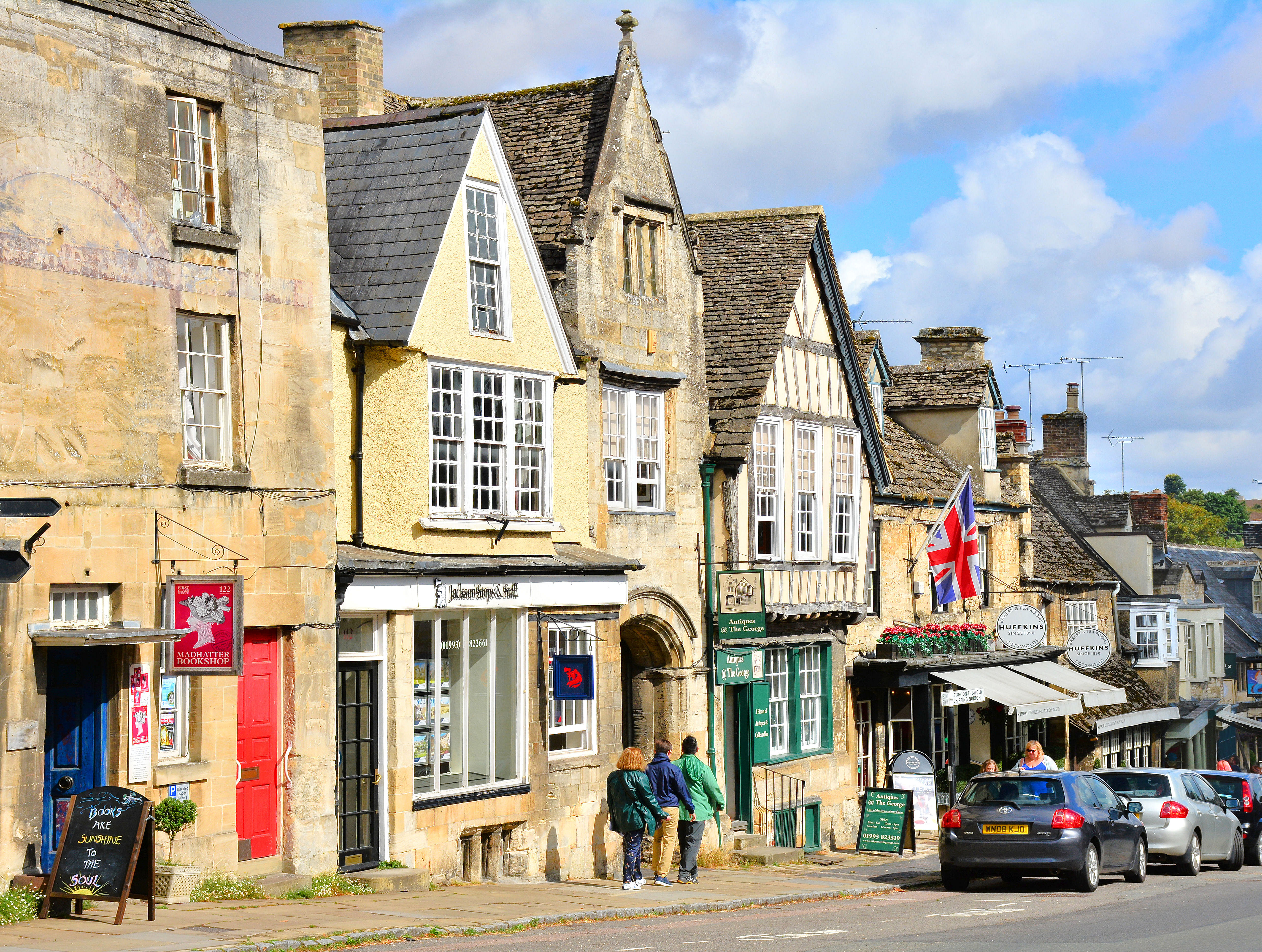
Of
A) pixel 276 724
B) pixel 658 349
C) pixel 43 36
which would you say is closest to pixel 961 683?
pixel 658 349

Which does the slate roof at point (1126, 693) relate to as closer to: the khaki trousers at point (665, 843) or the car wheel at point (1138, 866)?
the car wheel at point (1138, 866)

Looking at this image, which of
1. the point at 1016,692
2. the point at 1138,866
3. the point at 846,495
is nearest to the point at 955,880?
the point at 1138,866

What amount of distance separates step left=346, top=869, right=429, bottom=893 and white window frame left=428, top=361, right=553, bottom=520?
13.7 ft

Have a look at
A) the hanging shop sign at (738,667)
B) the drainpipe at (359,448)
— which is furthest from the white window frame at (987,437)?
the drainpipe at (359,448)

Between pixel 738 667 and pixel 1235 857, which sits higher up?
pixel 738 667

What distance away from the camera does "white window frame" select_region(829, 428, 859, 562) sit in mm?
28516

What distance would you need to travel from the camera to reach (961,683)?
30.6 meters

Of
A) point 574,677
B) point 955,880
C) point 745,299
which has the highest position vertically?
point 745,299

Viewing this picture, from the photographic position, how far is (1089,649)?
37.4 meters

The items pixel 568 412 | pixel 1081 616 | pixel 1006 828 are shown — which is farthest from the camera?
pixel 1081 616

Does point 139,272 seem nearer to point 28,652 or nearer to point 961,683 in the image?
point 28,652

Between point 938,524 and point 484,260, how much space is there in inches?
486

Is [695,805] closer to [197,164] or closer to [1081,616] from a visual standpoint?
[197,164]

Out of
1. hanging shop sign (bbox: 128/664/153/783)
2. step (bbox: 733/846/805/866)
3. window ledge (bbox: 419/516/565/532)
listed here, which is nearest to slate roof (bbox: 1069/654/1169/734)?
step (bbox: 733/846/805/866)
